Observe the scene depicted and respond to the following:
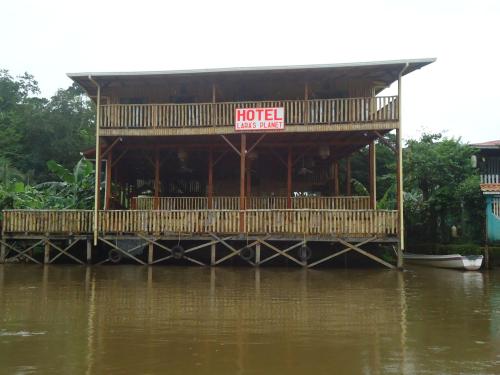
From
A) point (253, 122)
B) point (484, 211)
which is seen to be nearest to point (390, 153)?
point (484, 211)

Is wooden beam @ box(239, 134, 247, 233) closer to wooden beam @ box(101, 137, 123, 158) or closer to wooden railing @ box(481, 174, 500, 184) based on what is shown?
wooden beam @ box(101, 137, 123, 158)

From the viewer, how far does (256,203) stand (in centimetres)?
1928

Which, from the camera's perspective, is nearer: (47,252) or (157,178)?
(47,252)

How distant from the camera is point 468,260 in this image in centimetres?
1766

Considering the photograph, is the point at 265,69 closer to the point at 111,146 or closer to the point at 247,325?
the point at 111,146

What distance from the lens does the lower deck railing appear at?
54.7 feet

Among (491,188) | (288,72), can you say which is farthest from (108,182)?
(491,188)

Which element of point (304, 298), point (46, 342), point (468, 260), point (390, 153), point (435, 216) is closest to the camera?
point (46, 342)

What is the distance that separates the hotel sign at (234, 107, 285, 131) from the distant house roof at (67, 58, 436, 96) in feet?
3.91

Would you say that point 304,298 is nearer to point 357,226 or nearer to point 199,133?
point 357,226

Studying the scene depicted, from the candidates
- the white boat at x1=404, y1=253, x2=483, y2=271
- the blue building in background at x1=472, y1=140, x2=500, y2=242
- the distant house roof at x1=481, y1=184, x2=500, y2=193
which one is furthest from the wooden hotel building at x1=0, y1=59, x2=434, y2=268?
the blue building in background at x1=472, y1=140, x2=500, y2=242

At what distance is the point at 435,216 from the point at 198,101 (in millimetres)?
11047

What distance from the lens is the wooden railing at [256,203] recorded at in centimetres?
1844

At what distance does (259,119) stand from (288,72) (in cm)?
177
